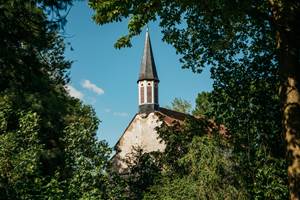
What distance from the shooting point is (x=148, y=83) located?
57.1 m

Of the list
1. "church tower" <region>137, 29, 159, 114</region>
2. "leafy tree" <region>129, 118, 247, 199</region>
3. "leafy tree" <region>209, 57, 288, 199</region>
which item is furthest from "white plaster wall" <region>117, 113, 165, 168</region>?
"leafy tree" <region>209, 57, 288, 199</region>

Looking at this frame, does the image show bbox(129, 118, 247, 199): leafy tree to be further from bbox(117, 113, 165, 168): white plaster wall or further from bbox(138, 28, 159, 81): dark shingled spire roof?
bbox(138, 28, 159, 81): dark shingled spire roof

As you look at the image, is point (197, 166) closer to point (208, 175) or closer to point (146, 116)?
point (208, 175)

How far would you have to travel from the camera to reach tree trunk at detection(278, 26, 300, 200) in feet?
33.2

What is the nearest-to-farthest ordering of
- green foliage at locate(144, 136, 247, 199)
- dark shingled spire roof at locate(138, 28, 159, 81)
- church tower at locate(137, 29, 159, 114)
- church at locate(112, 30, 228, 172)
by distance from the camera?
green foliage at locate(144, 136, 247, 199)
church at locate(112, 30, 228, 172)
church tower at locate(137, 29, 159, 114)
dark shingled spire roof at locate(138, 28, 159, 81)

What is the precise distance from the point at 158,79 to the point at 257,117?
41.1 m

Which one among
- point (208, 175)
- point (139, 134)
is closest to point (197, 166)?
point (208, 175)

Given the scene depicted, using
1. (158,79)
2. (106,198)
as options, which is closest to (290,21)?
(106,198)

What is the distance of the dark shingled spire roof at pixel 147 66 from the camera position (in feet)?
188

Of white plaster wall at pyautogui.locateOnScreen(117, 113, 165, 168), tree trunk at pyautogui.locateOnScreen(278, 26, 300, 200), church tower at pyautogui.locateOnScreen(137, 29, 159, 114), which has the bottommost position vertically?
tree trunk at pyautogui.locateOnScreen(278, 26, 300, 200)

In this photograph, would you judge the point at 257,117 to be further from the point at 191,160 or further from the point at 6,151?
the point at 6,151

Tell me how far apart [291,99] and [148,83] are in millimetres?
46649

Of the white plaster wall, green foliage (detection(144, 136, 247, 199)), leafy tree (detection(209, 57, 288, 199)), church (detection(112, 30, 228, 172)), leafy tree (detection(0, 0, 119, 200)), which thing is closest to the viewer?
leafy tree (detection(0, 0, 119, 200))

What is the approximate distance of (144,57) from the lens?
58156 millimetres
